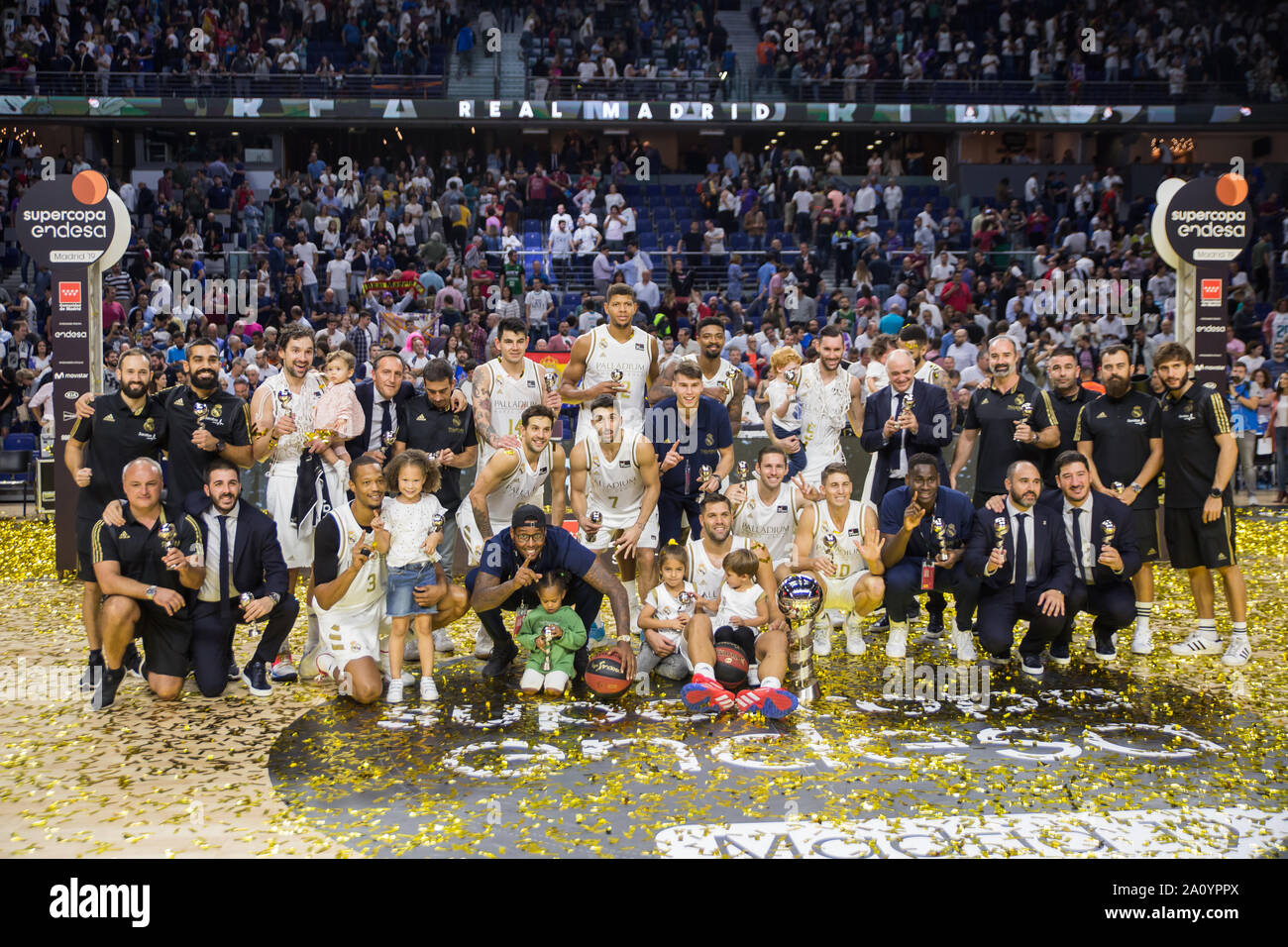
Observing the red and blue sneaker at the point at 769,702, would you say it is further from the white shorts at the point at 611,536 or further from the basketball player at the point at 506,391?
the basketball player at the point at 506,391

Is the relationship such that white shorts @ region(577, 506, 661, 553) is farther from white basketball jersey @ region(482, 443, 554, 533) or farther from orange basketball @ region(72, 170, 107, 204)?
orange basketball @ region(72, 170, 107, 204)

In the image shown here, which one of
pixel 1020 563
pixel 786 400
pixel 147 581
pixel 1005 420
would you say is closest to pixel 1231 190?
pixel 1005 420

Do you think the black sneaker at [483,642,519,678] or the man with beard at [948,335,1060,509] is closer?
the black sneaker at [483,642,519,678]

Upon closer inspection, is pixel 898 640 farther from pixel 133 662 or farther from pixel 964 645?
pixel 133 662

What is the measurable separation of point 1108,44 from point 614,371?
914 inches

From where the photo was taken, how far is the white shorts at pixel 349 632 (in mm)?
6887

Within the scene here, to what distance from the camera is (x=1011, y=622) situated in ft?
24.7

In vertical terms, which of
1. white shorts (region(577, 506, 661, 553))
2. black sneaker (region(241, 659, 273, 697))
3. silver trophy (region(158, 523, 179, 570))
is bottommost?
black sneaker (region(241, 659, 273, 697))

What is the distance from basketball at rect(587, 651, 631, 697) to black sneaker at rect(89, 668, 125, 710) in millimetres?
2766

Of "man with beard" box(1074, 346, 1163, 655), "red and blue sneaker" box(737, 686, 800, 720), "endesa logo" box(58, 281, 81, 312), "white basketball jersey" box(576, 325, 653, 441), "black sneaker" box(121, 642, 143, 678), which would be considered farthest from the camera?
"endesa logo" box(58, 281, 81, 312)

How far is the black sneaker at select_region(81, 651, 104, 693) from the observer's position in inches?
269

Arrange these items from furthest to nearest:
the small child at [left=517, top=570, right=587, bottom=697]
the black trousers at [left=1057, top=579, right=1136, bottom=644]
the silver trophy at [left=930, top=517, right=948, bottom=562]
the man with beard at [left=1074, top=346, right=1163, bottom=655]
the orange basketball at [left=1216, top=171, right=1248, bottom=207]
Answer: the orange basketball at [left=1216, top=171, right=1248, bottom=207]
the man with beard at [left=1074, top=346, right=1163, bottom=655]
the silver trophy at [left=930, top=517, right=948, bottom=562]
the black trousers at [left=1057, top=579, right=1136, bottom=644]
the small child at [left=517, top=570, right=587, bottom=697]

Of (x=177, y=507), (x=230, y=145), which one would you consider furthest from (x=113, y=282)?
(x=177, y=507)

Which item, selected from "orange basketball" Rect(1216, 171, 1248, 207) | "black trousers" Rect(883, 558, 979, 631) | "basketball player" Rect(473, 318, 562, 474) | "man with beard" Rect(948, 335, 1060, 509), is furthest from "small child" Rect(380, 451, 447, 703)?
"orange basketball" Rect(1216, 171, 1248, 207)
